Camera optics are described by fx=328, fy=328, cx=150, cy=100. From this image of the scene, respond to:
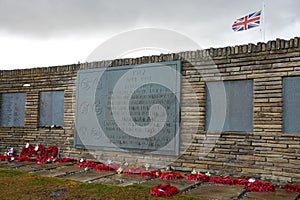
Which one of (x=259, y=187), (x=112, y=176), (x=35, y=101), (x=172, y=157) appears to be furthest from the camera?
(x=35, y=101)

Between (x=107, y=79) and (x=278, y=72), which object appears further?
(x=107, y=79)

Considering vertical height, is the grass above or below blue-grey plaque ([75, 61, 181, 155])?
below

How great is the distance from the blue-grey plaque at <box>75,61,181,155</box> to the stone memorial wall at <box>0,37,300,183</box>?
0.10ft

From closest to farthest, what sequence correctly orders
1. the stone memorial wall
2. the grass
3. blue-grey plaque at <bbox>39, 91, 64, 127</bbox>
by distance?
1. the grass
2. the stone memorial wall
3. blue-grey plaque at <bbox>39, 91, 64, 127</bbox>

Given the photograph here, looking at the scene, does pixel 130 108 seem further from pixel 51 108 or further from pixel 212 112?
pixel 51 108

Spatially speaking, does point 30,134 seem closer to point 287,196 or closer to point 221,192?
point 221,192

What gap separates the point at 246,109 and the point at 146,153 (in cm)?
292

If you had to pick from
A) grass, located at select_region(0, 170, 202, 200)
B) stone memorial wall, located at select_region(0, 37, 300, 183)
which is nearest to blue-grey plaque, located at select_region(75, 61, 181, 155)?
stone memorial wall, located at select_region(0, 37, 300, 183)

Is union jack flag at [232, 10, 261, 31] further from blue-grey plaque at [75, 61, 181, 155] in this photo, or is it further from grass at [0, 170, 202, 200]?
grass at [0, 170, 202, 200]

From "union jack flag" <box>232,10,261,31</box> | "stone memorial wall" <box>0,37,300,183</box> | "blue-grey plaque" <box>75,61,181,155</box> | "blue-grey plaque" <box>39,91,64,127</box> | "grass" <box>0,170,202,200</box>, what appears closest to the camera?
"grass" <box>0,170,202,200</box>

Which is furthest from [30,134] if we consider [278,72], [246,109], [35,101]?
[278,72]

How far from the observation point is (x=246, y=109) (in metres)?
7.60

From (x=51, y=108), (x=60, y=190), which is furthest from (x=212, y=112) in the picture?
(x=51, y=108)

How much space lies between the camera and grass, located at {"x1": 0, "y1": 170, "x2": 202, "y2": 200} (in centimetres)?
558
